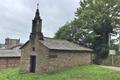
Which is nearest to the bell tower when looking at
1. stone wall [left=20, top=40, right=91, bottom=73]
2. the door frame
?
stone wall [left=20, top=40, right=91, bottom=73]

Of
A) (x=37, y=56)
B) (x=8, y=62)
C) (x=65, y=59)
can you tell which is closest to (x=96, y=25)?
(x=65, y=59)

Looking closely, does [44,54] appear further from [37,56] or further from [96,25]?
[96,25]

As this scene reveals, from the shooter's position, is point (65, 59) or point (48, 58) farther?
point (65, 59)

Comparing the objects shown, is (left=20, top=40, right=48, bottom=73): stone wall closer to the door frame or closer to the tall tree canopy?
the door frame

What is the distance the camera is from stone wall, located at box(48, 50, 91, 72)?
106ft

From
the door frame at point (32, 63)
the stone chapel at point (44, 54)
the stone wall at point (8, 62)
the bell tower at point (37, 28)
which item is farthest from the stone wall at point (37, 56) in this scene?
the stone wall at point (8, 62)

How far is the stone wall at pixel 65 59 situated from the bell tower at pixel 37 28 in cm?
385

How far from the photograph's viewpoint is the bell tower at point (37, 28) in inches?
1358

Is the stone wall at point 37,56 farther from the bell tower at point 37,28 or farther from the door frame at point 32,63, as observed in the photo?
the bell tower at point 37,28

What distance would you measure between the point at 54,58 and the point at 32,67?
174 inches

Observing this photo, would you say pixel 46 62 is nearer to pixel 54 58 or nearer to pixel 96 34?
pixel 54 58

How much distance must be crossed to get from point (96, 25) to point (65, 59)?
15724 mm

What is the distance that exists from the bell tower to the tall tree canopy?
15206 millimetres

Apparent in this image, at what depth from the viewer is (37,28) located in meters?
35.0
